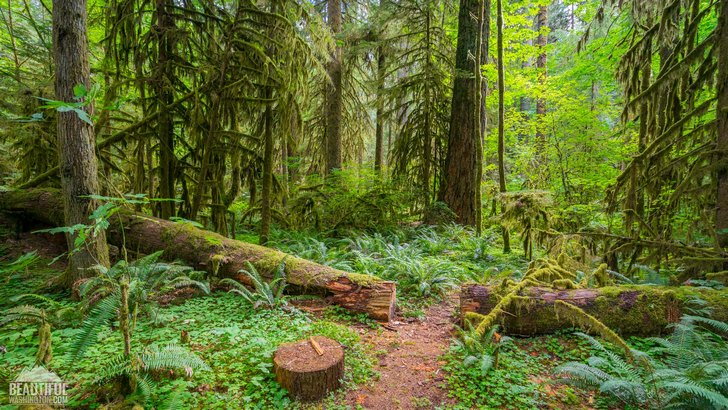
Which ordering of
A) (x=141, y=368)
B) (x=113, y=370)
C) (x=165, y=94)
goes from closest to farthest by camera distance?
(x=113, y=370) < (x=141, y=368) < (x=165, y=94)

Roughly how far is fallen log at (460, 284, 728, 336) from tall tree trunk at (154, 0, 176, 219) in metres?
5.69

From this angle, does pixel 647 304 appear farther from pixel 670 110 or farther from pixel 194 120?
pixel 194 120

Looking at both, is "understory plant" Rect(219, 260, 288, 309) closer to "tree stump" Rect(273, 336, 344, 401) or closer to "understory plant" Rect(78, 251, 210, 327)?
"understory plant" Rect(78, 251, 210, 327)

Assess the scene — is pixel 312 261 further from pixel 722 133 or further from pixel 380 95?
pixel 380 95

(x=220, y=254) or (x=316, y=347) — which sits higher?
(x=220, y=254)

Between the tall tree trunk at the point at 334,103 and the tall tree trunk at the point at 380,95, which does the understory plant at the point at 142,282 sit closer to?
the tall tree trunk at the point at 334,103

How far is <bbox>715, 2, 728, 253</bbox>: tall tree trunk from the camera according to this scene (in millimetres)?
3879

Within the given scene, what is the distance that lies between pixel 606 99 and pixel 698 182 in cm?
687

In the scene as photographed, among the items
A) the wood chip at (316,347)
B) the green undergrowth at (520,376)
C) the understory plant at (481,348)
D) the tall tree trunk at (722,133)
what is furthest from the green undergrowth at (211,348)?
the tall tree trunk at (722,133)

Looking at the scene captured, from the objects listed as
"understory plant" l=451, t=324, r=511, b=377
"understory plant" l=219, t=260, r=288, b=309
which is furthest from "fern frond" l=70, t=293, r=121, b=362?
"understory plant" l=451, t=324, r=511, b=377

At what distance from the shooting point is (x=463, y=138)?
29.2ft

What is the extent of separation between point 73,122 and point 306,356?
360cm

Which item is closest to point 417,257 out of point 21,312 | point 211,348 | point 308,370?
point 308,370

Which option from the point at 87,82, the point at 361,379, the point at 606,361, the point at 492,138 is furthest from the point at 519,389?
the point at 492,138
